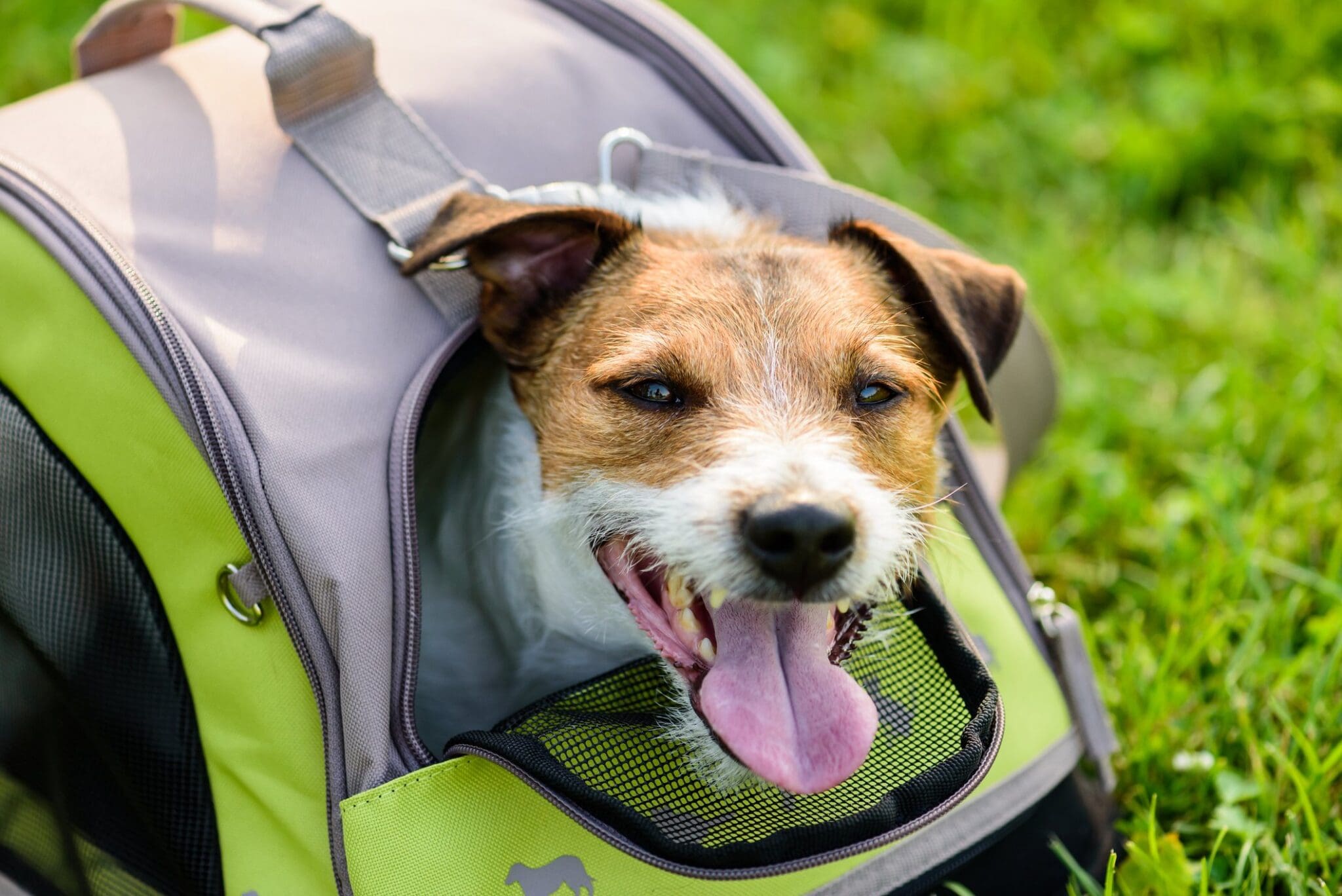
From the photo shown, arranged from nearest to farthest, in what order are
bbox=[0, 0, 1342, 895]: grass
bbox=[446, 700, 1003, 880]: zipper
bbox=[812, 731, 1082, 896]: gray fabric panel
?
bbox=[446, 700, 1003, 880]: zipper, bbox=[812, 731, 1082, 896]: gray fabric panel, bbox=[0, 0, 1342, 895]: grass

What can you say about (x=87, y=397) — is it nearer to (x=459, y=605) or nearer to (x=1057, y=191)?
(x=459, y=605)

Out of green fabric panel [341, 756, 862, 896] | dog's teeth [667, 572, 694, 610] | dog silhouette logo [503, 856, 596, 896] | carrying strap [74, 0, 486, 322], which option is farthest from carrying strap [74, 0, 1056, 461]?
dog silhouette logo [503, 856, 596, 896]

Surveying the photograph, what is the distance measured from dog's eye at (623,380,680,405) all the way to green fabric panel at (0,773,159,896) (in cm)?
136

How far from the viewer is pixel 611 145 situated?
276 centimetres

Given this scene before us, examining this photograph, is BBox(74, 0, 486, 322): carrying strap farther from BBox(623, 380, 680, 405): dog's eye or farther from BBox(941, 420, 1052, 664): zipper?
BBox(941, 420, 1052, 664): zipper

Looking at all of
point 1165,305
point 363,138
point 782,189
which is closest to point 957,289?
point 782,189

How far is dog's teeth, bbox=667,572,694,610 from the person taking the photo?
7.48ft

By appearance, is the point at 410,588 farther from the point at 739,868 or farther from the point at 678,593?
the point at 739,868

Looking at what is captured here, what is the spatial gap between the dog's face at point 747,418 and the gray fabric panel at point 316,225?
23 cm

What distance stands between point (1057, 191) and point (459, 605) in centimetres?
339

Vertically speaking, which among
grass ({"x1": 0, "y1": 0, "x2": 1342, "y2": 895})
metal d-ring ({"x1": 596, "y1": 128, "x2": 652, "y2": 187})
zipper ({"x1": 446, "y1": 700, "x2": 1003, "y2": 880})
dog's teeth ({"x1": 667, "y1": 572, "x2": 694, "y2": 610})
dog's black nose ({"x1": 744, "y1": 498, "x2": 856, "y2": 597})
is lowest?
grass ({"x1": 0, "y1": 0, "x2": 1342, "y2": 895})

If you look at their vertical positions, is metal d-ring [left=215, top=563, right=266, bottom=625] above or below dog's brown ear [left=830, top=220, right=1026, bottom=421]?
below

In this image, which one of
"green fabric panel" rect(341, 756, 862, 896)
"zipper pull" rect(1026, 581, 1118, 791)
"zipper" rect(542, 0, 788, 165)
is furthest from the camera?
"zipper" rect(542, 0, 788, 165)

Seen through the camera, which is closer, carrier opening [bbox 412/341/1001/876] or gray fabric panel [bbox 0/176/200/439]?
carrier opening [bbox 412/341/1001/876]
